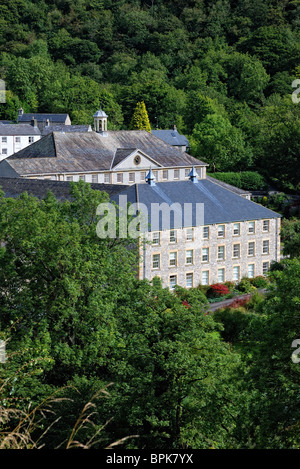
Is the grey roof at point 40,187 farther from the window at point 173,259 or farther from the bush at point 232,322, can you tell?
the bush at point 232,322

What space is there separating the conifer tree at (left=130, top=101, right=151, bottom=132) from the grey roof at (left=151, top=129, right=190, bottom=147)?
3.61 m

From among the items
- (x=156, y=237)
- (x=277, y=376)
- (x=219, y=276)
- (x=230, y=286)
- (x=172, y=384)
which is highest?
(x=277, y=376)

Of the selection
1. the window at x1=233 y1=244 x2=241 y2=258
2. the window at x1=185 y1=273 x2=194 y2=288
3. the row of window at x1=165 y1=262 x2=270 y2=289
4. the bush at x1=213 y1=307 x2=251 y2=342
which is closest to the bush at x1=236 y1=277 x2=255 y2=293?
the row of window at x1=165 y1=262 x2=270 y2=289

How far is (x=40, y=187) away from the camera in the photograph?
52750 mm

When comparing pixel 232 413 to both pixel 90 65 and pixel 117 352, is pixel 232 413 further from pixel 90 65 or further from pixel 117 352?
pixel 90 65

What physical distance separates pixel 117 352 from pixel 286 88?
96.1m

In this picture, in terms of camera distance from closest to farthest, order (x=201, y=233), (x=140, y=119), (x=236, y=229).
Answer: (x=201, y=233), (x=236, y=229), (x=140, y=119)

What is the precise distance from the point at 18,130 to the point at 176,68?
4889cm

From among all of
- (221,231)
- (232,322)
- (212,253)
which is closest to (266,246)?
(221,231)

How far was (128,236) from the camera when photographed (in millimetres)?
28281

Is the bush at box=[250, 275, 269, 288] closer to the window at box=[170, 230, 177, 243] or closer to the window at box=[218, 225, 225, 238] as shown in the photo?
the window at box=[218, 225, 225, 238]

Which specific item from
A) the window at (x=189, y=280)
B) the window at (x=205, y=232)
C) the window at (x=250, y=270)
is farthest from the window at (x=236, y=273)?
the window at (x=189, y=280)

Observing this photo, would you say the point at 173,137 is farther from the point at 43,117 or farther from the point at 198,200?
the point at 198,200

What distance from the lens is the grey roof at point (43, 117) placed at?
102 m
